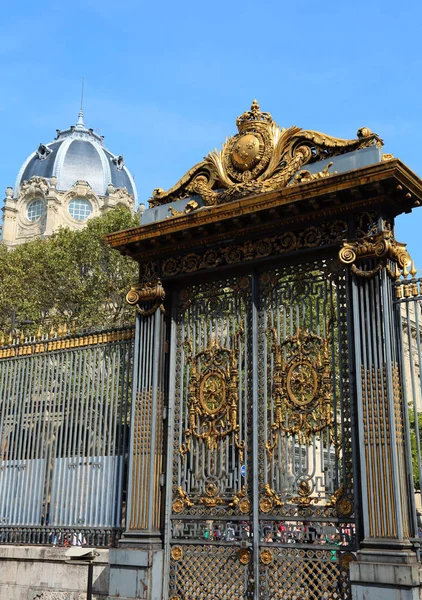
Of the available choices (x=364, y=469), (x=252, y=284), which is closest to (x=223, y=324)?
(x=252, y=284)

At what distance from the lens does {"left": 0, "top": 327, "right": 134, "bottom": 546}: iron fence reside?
37.3 ft

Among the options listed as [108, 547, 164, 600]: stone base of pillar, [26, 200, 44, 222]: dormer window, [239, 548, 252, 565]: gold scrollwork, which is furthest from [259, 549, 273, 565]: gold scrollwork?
[26, 200, 44, 222]: dormer window

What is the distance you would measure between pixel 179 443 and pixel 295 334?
7.88 ft

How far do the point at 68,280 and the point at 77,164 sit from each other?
40618 millimetres

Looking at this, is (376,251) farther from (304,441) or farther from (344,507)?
(344,507)

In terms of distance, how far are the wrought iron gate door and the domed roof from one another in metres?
54.8

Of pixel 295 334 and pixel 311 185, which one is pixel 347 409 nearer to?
pixel 295 334

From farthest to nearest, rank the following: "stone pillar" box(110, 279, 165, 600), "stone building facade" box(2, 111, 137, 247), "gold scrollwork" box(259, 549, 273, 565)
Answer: "stone building facade" box(2, 111, 137, 247) → "stone pillar" box(110, 279, 165, 600) → "gold scrollwork" box(259, 549, 273, 565)

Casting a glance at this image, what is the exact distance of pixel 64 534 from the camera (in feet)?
38.0

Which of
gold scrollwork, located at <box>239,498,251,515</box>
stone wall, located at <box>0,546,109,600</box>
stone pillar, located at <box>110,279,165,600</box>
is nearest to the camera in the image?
gold scrollwork, located at <box>239,498,251,515</box>

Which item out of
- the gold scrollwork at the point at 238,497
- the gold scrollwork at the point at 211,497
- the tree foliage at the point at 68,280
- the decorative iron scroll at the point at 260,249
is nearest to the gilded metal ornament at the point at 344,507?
the gold scrollwork at the point at 238,497

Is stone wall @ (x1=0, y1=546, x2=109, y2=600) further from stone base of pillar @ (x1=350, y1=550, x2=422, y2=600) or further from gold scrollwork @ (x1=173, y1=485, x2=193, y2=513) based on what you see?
stone base of pillar @ (x1=350, y1=550, x2=422, y2=600)

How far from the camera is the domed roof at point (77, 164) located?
210ft

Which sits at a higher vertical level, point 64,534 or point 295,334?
point 295,334
